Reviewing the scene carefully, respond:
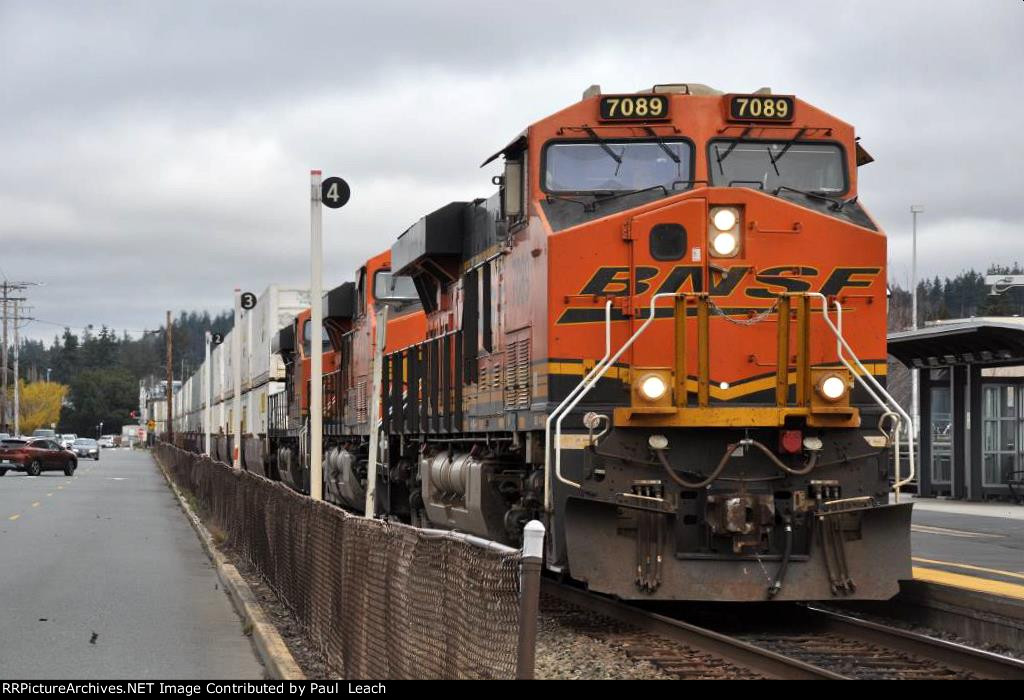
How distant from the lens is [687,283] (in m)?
12.5

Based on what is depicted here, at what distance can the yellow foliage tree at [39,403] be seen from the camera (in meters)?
165

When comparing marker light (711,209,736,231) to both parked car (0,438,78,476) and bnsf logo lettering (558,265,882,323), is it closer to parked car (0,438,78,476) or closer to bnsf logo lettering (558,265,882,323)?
bnsf logo lettering (558,265,882,323)

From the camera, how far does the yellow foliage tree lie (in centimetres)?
16461

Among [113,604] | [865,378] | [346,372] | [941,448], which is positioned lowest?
[113,604]

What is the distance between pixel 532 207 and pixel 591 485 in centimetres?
272

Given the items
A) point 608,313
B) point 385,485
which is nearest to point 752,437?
point 608,313

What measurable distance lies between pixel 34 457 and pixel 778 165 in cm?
5466

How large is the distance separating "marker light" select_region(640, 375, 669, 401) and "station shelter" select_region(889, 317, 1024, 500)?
65.7ft

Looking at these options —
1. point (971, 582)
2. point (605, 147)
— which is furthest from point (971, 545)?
point (605, 147)

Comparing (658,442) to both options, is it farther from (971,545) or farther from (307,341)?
(307,341)

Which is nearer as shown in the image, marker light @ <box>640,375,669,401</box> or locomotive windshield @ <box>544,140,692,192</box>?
marker light @ <box>640,375,669,401</box>
